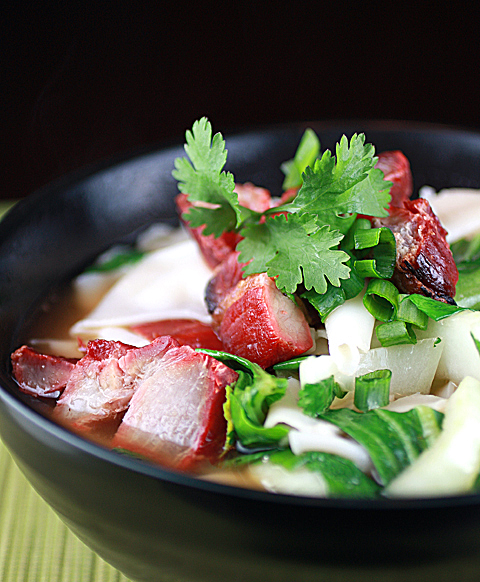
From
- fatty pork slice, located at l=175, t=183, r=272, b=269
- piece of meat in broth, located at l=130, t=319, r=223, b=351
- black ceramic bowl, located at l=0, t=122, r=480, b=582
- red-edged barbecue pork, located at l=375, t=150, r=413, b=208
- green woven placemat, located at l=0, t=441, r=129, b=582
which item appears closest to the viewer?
black ceramic bowl, located at l=0, t=122, r=480, b=582

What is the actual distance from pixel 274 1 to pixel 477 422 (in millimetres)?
4546

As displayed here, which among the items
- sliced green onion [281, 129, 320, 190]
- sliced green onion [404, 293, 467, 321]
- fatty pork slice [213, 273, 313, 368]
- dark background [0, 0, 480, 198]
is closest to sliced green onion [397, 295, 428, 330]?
sliced green onion [404, 293, 467, 321]

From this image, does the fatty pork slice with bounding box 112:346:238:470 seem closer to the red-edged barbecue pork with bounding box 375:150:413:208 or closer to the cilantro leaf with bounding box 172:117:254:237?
the cilantro leaf with bounding box 172:117:254:237

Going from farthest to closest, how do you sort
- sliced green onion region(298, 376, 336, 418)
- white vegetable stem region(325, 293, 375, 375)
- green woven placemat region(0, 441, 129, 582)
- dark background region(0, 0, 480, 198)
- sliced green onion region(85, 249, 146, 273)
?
1. dark background region(0, 0, 480, 198)
2. sliced green onion region(85, 249, 146, 273)
3. green woven placemat region(0, 441, 129, 582)
4. white vegetable stem region(325, 293, 375, 375)
5. sliced green onion region(298, 376, 336, 418)

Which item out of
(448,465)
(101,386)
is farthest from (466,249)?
(101,386)

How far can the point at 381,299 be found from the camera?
181cm

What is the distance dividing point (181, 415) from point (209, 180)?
74 cm

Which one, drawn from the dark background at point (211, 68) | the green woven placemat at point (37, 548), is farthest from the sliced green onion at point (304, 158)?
the dark background at point (211, 68)

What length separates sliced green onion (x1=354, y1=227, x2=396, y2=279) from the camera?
1.79 m

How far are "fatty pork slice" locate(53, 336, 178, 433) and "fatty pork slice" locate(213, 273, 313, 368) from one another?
0.19 meters

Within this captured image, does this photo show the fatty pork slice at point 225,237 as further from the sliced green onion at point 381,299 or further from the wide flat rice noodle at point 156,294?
Answer: the sliced green onion at point 381,299

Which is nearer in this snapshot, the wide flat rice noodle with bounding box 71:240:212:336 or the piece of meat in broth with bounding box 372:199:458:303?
the piece of meat in broth with bounding box 372:199:458:303

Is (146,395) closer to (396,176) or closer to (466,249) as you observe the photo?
(396,176)

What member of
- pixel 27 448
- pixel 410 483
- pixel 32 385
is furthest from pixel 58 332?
pixel 410 483
